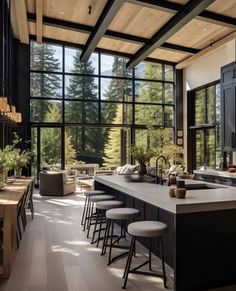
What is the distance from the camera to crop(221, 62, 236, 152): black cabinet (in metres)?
6.73

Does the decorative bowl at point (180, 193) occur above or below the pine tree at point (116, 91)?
below

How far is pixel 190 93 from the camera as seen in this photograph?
1184 centimetres

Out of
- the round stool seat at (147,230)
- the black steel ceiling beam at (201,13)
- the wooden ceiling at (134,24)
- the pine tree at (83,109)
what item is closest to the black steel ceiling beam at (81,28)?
the wooden ceiling at (134,24)

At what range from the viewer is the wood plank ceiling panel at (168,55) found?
36.1 feet

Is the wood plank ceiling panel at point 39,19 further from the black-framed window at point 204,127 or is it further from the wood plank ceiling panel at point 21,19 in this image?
the black-framed window at point 204,127

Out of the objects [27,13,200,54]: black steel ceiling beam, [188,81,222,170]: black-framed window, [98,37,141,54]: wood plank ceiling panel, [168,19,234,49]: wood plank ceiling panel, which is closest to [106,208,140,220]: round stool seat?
[168,19,234,49]: wood plank ceiling panel

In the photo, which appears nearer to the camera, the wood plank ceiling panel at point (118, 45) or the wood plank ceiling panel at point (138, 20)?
the wood plank ceiling panel at point (138, 20)

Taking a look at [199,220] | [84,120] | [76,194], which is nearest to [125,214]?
[199,220]

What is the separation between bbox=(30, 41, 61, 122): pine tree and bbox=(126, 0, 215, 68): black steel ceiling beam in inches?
118

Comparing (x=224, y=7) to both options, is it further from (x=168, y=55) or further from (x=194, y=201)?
(x=194, y=201)

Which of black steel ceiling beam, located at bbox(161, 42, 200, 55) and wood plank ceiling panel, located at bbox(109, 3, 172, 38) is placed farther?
black steel ceiling beam, located at bbox(161, 42, 200, 55)

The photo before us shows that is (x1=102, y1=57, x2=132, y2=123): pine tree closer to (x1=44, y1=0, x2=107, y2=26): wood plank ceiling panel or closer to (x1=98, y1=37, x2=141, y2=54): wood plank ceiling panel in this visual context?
(x1=98, y1=37, x2=141, y2=54): wood plank ceiling panel

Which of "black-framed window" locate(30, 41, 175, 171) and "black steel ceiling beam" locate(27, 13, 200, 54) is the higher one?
"black steel ceiling beam" locate(27, 13, 200, 54)

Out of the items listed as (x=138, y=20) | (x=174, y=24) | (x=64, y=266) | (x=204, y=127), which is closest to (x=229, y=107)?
(x=174, y=24)
